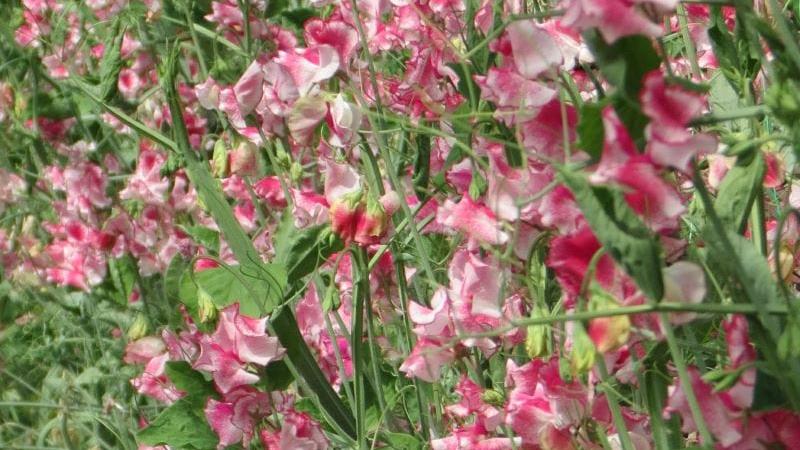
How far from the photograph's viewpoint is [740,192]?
0.65 meters

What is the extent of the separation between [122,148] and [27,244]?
242mm

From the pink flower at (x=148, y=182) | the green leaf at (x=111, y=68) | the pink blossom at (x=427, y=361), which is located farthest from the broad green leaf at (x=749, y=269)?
the pink flower at (x=148, y=182)

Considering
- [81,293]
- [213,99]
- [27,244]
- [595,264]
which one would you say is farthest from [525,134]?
[27,244]

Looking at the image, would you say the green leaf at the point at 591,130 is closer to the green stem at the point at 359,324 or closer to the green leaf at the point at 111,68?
the green stem at the point at 359,324

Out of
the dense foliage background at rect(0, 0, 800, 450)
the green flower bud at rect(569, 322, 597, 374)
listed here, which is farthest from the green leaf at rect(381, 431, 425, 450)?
the green flower bud at rect(569, 322, 597, 374)

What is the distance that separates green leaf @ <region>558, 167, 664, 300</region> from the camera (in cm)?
55

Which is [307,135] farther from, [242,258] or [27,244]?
[27,244]

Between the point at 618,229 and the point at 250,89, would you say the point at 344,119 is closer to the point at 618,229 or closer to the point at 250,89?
the point at 250,89

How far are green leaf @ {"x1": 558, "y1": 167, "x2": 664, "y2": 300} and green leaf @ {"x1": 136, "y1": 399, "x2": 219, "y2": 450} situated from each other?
0.56m

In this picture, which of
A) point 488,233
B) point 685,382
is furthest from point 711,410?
point 488,233

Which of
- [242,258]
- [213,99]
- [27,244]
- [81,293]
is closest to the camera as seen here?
[242,258]

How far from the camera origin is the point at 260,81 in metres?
1.06

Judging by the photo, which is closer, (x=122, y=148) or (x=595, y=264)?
(x=595, y=264)

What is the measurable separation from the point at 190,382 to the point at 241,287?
0.27ft
